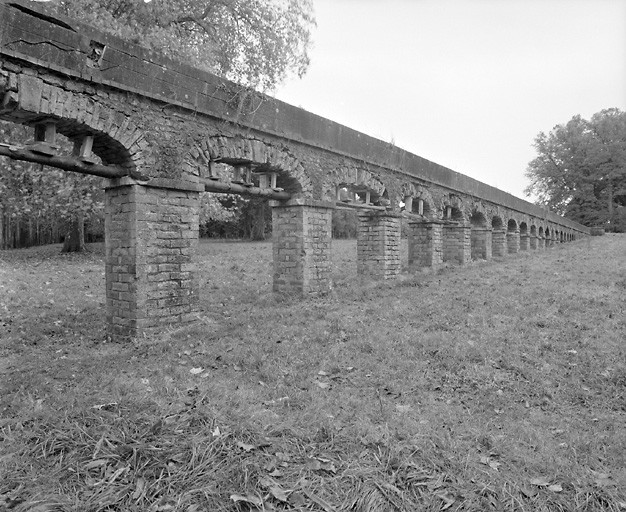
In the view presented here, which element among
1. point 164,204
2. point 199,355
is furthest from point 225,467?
point 164,204

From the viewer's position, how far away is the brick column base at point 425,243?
49.0 feet

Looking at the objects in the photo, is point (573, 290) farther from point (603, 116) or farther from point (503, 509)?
point (603, 116)

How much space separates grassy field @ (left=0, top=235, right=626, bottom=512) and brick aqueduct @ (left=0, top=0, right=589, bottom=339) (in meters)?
1.00

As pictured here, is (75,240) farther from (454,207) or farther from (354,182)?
(454,207)

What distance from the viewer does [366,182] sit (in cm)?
1178

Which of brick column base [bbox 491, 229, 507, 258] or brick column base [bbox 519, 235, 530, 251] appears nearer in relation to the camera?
brick column base [bbox 491, 229, 507, 258]

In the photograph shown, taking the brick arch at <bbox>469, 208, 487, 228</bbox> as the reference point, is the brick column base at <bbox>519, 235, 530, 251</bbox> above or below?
below

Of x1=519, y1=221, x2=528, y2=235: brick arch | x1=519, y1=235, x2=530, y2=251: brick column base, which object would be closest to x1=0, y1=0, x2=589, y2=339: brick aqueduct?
x1=519, y1=221, x2=528, y2=235: brick arch

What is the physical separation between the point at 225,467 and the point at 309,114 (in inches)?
320

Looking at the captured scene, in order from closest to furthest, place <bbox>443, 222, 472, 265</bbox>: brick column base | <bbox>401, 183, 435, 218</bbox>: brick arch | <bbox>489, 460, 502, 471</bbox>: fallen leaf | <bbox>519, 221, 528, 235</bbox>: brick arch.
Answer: <bbox>489, 460, 502, 471</bbox>: fallen leaf
<bbox>401, 183, 435, 218</bbox>: brick arch
<bbox>443, 222, 472, 265</bbox>: brick column base
<bbox>519, 221, 528, 235</bbox>: brick arch

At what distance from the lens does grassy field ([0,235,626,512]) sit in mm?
3020

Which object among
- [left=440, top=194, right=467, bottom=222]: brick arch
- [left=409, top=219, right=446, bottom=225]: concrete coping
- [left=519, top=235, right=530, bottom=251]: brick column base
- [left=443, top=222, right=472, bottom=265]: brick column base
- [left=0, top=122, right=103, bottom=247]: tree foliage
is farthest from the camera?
[left=519, top=235, right=530, bottom=251]: brick column base

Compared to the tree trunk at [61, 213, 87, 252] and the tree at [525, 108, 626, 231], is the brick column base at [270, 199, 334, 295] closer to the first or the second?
the tree trunk at [61, 213, 87, 252]

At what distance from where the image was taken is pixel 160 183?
6.93 m
